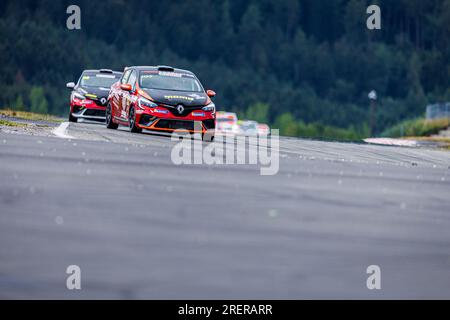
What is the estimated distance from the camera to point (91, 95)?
31.5 meters

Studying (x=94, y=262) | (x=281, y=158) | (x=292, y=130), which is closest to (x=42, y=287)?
(x=94, y=262)

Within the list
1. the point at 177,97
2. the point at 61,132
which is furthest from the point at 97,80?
the point at 61,132

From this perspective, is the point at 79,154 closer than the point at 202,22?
Yes

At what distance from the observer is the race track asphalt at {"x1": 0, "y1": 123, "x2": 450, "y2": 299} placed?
735cm

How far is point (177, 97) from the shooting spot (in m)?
24.8

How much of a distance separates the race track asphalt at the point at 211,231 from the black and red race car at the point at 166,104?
7.65 m

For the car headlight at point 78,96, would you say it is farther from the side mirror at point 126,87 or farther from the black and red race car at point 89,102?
the side mirror at point 126,87

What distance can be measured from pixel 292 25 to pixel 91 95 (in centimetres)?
13808

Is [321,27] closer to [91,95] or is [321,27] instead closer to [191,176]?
[91,95]

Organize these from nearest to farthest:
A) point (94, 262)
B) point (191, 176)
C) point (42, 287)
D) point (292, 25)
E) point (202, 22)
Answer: point (42, 287) < point (94, 262) < point (191, 176) < point (202, 22) < point (292, 25)

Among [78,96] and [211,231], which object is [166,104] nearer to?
[78,96]

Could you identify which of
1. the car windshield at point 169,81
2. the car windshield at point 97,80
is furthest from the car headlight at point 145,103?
the car windshield at point 97,80

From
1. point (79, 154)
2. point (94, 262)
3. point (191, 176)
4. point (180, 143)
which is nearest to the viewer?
point (94, 262)

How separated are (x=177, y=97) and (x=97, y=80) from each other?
830cm
